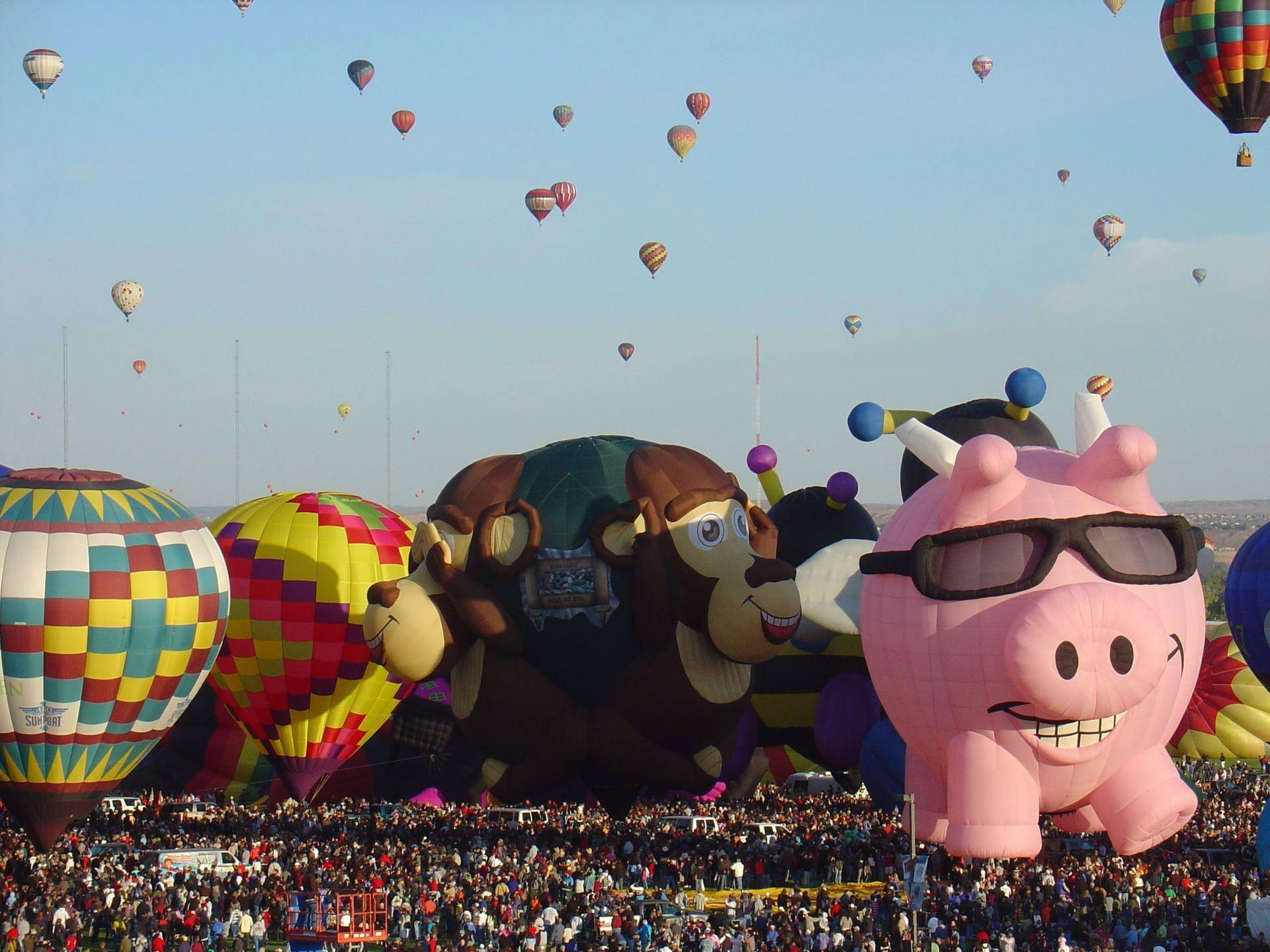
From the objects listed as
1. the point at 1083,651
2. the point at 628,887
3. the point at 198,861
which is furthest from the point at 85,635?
the point at 1083,651

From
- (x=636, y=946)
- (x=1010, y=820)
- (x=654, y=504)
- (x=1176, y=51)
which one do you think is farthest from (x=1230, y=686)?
(x=636, y=946)

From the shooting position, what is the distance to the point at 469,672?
22.0 metres

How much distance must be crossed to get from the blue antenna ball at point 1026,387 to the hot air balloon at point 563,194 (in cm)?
1602

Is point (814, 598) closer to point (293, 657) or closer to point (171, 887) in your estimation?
point (293, 657)

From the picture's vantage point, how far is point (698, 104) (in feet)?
126

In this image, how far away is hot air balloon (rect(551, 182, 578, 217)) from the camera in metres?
37.1

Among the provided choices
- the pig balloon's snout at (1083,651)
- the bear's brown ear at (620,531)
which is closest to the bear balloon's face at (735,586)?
the bear's brown ear at (620,531)

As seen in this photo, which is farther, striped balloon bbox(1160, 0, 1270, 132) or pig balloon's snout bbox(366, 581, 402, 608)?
striped balloon bbox(1160, 0, 1270, 132)

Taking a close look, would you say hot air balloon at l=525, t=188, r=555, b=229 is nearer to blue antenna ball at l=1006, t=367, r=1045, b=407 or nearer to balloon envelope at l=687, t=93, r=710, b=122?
balloon envelope at l=687, t=93, r=710, b=122

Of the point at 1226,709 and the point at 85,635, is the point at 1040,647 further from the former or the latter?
the point at 1226,709

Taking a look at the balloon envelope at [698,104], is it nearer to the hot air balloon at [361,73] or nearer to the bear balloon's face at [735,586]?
the hot air balloon at [361,73]

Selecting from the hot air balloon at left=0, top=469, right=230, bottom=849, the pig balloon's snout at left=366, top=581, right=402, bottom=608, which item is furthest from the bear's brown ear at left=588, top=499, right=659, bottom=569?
the hot air balloon at left=0, top=469, right=230, bottom=849

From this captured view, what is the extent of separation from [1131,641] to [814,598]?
297 inches

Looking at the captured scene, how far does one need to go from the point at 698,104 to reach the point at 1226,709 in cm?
1558
